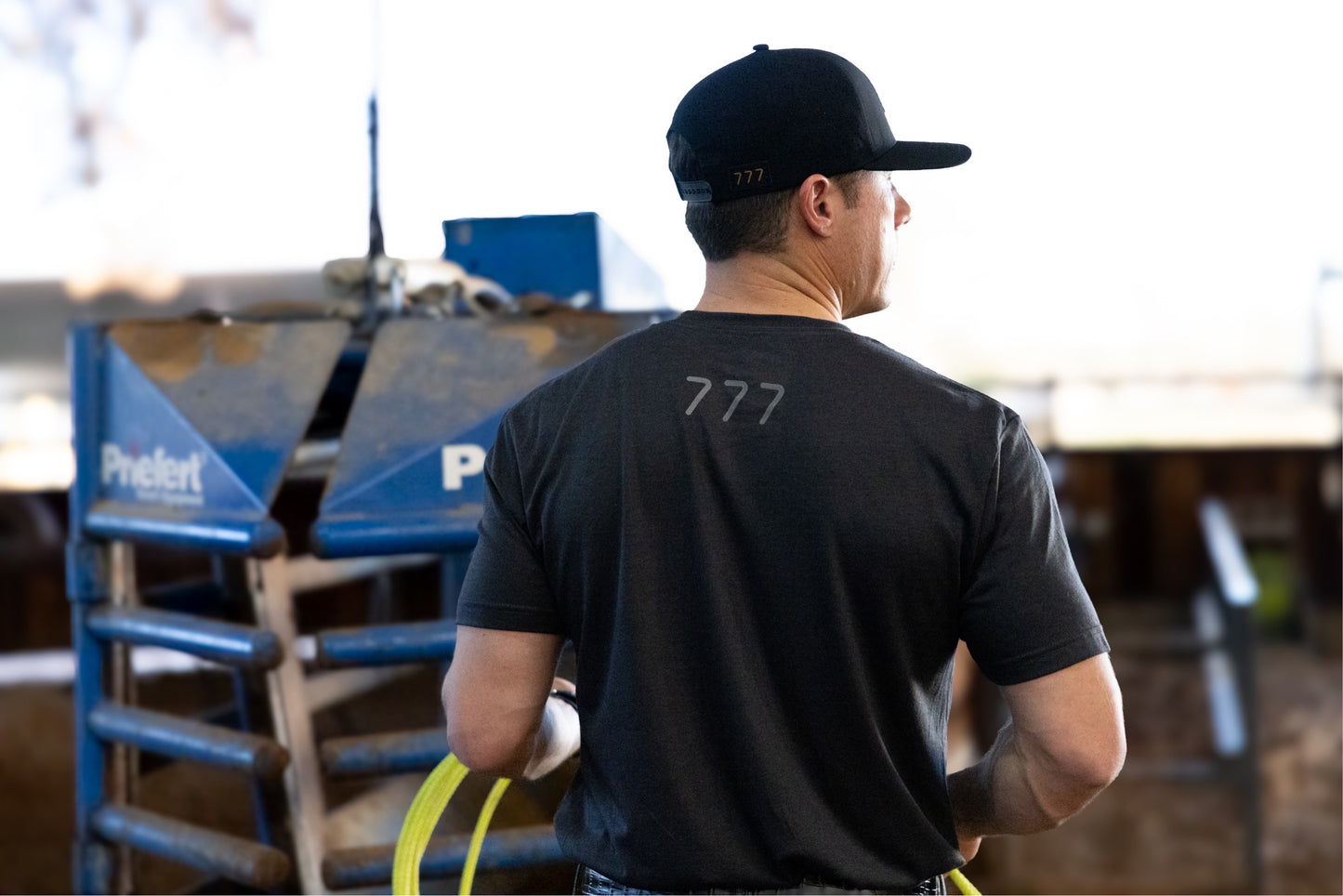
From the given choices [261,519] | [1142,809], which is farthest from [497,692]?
[1142,809]

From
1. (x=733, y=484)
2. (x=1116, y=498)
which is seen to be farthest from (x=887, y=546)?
(x=1116, y=498)

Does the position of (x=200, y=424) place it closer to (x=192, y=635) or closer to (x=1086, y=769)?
(x=192, y=635)

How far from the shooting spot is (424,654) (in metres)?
1.99

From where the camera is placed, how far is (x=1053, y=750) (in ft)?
3.61

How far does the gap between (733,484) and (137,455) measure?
152 cm

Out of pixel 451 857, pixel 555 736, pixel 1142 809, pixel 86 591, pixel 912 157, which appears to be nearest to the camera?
pixel 912 157

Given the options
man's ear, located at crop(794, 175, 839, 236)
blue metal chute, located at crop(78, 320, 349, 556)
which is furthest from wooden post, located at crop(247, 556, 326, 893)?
man's ear, located at crop(794, 175, 839, 236)

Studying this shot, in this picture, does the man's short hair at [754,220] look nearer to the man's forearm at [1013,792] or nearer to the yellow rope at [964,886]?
the man's forearm at [1013,792]

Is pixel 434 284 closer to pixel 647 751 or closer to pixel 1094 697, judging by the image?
pixel 647 751

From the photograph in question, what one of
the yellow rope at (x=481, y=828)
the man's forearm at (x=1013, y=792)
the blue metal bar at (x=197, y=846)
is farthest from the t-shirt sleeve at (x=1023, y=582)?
the blue metal bar at (x=197, y=846)

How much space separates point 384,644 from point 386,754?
192 millimetres

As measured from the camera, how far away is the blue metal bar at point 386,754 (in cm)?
199

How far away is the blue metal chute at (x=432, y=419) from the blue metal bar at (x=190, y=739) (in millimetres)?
349

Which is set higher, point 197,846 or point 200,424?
point 200,424
